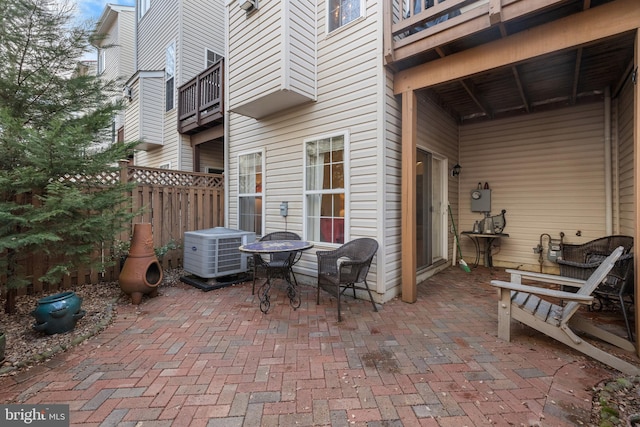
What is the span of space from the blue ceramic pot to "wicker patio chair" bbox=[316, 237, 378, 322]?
107 inches

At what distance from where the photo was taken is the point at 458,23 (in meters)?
3.13

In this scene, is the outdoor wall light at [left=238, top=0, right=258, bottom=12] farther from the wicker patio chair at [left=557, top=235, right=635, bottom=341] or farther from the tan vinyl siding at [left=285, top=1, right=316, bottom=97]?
the wicker patio chair at [left=557, top=235, right=635, bottom=341]

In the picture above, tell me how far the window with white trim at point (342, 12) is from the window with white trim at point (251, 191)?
253cm

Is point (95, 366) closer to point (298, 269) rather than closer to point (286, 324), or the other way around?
point (286, 324)

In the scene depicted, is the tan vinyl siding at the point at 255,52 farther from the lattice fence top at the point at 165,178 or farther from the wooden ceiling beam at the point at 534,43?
the wooden ceiling beam at the point at 534,43

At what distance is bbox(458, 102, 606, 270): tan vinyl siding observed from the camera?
4883 millimetres

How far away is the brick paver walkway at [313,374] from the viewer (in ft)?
5.92

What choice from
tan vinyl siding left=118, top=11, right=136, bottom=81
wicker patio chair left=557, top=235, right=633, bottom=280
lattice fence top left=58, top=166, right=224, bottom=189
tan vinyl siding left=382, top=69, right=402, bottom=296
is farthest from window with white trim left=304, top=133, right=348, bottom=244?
tan vinyl siding left=118, top=11, right=136, bottom=81

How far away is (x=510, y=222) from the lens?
18.8ft

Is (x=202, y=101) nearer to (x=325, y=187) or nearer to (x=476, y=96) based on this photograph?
(x=325, y=187)

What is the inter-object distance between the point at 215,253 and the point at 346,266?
2320mm

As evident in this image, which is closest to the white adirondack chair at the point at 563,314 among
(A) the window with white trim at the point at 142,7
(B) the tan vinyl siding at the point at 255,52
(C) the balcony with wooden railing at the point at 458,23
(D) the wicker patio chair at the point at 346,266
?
(D) the wicker patio chair at the point at 346,266

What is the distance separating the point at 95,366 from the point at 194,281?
2.37 meters

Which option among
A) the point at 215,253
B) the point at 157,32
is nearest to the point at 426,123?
the point at 215,253
